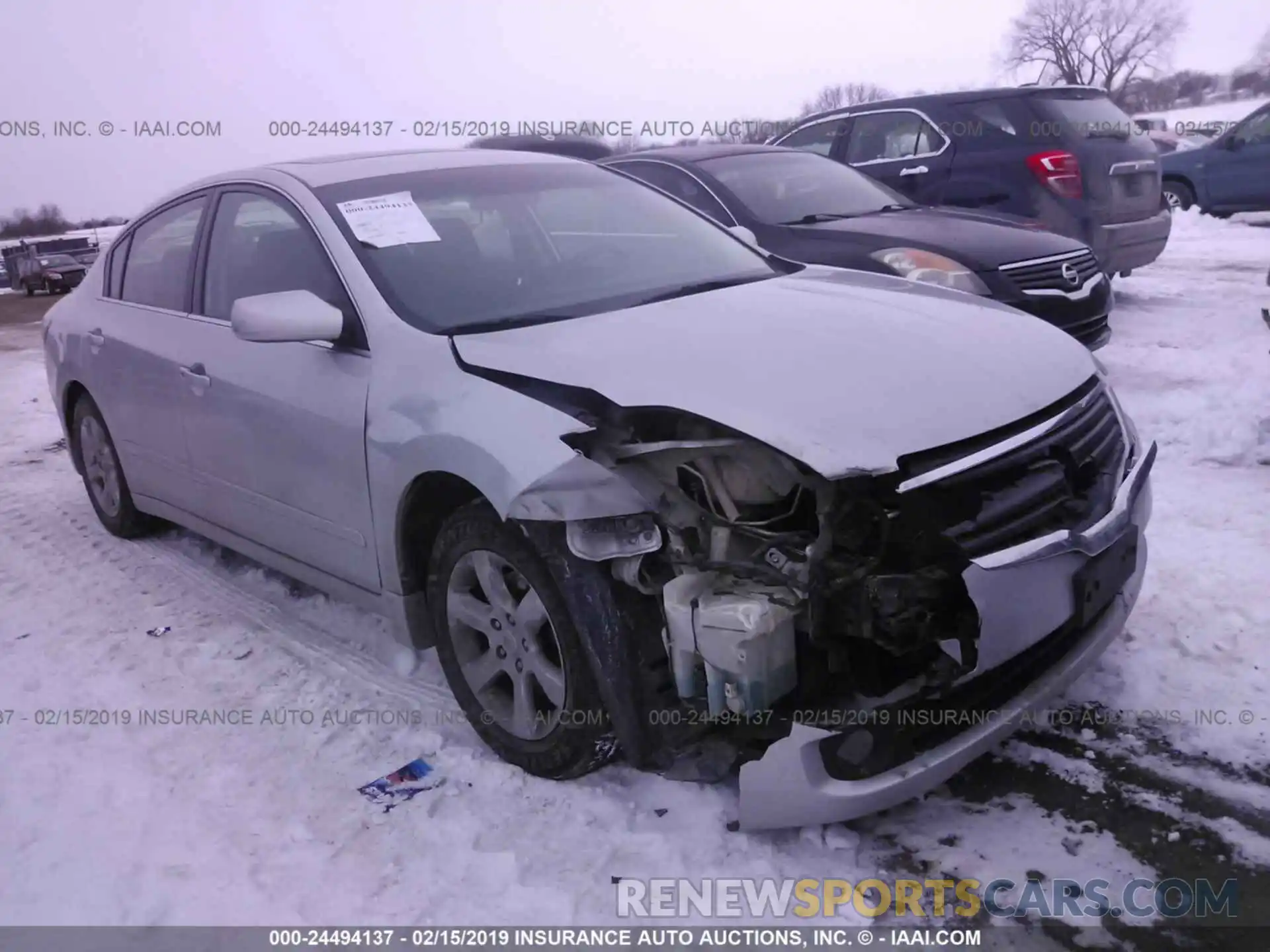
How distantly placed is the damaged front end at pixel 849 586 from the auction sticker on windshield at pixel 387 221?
3.74 ft

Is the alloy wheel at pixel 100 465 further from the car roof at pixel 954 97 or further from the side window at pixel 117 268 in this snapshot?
the car roof at pixel 954 97

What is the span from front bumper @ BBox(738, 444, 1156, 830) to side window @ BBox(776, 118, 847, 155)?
6.66 m

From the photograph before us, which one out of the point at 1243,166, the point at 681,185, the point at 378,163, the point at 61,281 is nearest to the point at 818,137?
the point at 681,185

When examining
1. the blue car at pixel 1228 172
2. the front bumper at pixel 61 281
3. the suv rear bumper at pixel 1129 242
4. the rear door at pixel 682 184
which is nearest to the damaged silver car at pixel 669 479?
the rear door at pixel 682 184

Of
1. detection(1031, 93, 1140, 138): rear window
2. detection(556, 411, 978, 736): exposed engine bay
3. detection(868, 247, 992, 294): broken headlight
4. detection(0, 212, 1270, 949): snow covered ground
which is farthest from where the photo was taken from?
detection(1031, 93, 1140, 138): rear window

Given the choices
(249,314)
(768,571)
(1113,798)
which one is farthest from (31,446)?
(1113,798)

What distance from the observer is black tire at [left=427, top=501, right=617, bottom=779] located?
261 cm

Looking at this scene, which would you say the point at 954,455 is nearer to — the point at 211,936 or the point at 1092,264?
the point at 211,936

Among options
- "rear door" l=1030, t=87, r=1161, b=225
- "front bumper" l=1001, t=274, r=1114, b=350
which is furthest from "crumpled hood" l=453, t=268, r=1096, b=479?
"rear door" l=1030, t=87, r=1161, b=225

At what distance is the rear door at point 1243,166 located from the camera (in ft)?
44.2

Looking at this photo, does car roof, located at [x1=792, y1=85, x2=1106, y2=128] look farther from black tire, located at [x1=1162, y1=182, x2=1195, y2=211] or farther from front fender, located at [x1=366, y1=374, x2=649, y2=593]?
black tire, located at [x1=1162, y1=182, x2=1195, y2=211]

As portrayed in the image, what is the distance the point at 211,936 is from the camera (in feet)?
7.83

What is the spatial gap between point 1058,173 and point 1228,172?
8371mm

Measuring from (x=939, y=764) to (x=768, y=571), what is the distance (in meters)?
0.57
